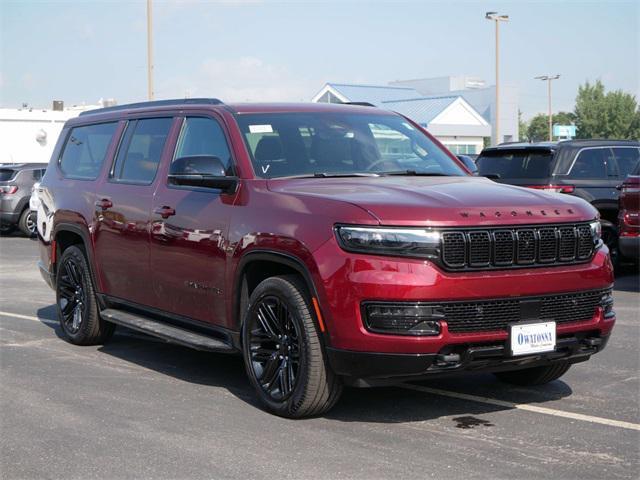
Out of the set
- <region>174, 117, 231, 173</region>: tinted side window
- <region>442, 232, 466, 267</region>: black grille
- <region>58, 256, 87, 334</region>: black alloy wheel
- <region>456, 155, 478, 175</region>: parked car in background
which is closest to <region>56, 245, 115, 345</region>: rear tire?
<region>58, 256, 87, 334</region>: black alloy wheel

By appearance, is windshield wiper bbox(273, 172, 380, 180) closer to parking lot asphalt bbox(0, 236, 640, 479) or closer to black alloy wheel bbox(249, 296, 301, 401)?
black alloy wheel bbox(249, 296, 301, 401)

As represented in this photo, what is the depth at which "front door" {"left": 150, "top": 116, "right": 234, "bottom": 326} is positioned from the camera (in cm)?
650

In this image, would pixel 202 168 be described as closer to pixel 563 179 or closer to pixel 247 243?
pixel 247 243

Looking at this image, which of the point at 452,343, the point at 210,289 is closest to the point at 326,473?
the point at 452,343

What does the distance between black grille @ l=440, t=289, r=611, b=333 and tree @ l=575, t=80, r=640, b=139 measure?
3907 inches

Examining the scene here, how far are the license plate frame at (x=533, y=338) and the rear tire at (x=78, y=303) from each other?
397cm

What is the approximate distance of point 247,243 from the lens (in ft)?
20.2

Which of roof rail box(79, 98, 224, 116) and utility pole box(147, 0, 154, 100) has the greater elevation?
utility pole box(147, 0, 154, 100)

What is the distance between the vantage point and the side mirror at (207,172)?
6.42 meters

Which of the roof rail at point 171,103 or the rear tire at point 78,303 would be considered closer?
the roof rail at point 171,103

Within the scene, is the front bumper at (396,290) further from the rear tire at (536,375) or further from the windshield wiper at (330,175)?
the rear tire at (536,375)

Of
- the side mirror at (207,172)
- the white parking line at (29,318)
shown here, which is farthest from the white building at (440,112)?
the side mirror at (207,172)

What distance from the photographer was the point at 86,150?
873 cm

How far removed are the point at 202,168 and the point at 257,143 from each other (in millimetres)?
461
